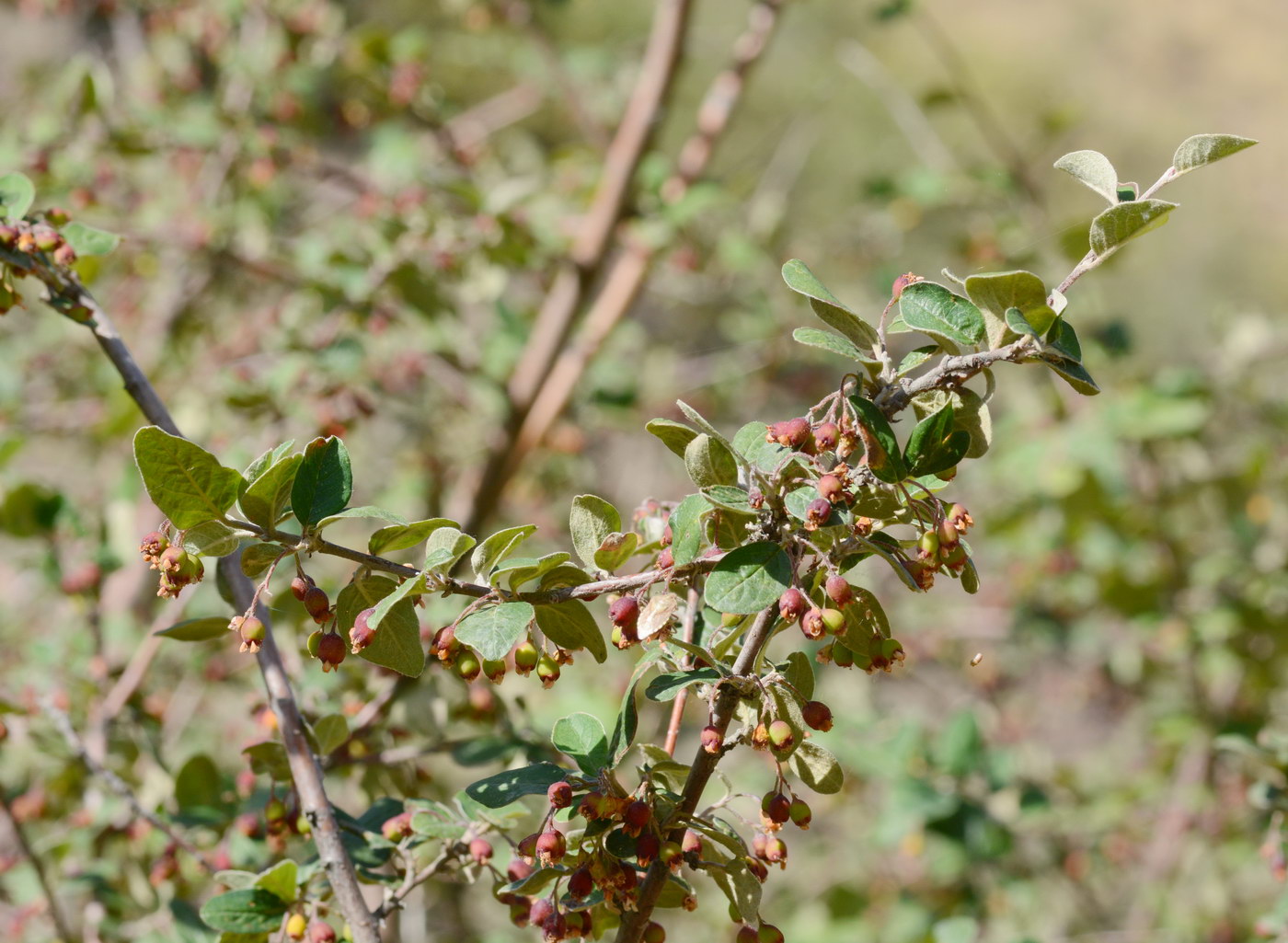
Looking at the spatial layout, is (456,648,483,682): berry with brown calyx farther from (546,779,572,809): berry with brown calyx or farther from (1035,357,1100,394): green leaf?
(1035,357,1100,394): green leaf

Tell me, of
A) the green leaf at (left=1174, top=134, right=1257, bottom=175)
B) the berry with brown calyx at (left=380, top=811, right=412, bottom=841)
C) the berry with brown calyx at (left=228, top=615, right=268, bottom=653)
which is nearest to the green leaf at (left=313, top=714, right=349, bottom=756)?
the berry with brown calyx at (left=380, top=811, right=412, bottom=841)

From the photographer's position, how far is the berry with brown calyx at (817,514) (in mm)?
501

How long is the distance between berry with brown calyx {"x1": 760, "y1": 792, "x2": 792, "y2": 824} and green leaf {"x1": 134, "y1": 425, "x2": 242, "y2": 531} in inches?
13.2

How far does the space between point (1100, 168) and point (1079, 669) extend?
2.38 meters

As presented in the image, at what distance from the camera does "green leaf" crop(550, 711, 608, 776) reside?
24.3 inches

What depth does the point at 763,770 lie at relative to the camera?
1.89 m

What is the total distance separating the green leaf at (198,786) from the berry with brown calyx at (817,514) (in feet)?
2.26

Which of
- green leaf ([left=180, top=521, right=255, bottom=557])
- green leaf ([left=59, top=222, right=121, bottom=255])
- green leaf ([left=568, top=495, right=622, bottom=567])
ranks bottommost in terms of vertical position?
green leaf ([left=180, top=521, right=255, bottom=557])

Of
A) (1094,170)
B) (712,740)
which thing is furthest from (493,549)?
(1094,170)

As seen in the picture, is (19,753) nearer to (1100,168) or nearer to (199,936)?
(199,936)

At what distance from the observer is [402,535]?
570 millimetres

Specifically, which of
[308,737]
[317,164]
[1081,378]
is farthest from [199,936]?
[317,164]

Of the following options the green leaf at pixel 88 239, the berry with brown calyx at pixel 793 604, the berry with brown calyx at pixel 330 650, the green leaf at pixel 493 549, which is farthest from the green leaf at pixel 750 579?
the green leaf at pixel 88 239

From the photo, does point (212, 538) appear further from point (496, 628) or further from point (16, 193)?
point (16, 193)
